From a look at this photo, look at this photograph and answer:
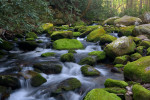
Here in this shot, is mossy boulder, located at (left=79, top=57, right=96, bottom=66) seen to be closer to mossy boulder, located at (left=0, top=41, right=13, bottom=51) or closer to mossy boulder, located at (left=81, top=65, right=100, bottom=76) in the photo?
mossy boulder, located at (left=81, top=65, right=100, bottom=76)

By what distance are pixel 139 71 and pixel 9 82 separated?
460cm

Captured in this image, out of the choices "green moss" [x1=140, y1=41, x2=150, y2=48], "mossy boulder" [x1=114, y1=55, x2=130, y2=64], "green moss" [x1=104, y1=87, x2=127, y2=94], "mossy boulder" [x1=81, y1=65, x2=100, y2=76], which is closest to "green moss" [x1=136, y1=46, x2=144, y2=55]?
"green moss" [x1=140, y1=41, x2=150, y2=48]

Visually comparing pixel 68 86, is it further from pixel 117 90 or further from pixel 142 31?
pixel 142 31

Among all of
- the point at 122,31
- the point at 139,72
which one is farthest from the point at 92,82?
the point at 122,31

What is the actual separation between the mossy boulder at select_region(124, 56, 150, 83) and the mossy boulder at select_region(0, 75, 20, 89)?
163 inches

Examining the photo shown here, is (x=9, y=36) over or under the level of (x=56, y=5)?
under

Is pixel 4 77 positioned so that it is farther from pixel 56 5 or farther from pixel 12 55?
pixel 56 5

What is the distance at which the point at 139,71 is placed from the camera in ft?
18.4

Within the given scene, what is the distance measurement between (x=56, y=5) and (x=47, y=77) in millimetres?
17691

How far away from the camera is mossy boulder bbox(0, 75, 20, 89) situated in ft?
17.6

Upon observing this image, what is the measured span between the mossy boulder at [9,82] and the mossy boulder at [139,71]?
4.14 metres

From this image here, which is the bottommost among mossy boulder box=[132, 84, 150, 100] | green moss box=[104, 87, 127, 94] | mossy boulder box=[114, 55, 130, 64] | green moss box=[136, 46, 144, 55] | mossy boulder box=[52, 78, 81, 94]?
mossy boulder box=[114, 55, 130, 64]

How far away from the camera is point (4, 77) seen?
5.43m

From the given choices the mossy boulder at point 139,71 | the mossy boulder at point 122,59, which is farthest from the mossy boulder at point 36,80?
the mossy boulder at point 122,59
